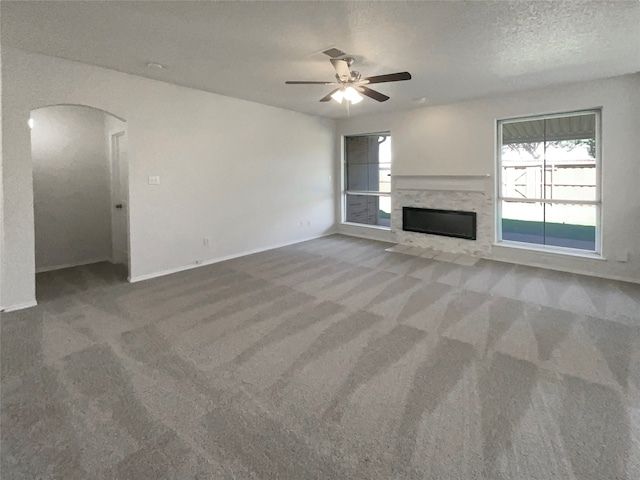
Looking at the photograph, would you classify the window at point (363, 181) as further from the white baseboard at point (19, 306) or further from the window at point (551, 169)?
the white baseboard at point (19, 306)

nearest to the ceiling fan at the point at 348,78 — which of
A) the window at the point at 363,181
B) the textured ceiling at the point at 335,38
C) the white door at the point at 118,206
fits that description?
the textured ceiling at the point at 335,38

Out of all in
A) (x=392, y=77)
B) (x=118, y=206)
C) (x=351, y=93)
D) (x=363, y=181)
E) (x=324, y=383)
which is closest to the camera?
(x=324, y=383)

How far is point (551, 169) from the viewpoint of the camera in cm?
528

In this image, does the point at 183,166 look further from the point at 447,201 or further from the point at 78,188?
the point at 447,201

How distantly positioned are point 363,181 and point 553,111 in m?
3.80

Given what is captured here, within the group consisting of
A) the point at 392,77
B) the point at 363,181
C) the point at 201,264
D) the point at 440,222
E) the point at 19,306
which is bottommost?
the point at 19,306

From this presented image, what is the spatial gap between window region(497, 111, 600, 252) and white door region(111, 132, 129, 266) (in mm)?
5886

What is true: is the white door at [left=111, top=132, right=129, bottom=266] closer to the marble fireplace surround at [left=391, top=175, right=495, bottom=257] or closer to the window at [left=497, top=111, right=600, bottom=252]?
the marble fireplace surround at [left=391, top=175, right=495, bottom=257]

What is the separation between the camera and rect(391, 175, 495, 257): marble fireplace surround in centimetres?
575

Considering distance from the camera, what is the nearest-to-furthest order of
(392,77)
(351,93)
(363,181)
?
1. (392,77)
2. (351,93)
3. (363,181)

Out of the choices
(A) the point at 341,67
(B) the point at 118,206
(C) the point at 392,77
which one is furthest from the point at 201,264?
(C) the point at 392,77

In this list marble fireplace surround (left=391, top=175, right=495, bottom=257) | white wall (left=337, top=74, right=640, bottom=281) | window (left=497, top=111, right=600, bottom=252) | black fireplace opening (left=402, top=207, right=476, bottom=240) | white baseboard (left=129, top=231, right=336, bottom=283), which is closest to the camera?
white wall (left=337, top=74, right=640, bottom=281)

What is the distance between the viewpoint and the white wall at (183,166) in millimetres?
3654

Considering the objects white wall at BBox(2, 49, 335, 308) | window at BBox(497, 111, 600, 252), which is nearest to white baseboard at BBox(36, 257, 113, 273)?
white wall at BBox(2, 49, 335, 308)
